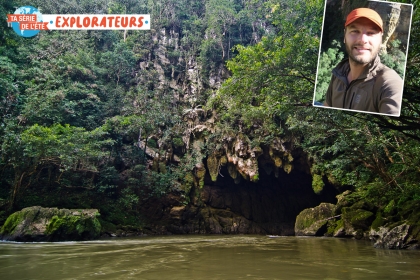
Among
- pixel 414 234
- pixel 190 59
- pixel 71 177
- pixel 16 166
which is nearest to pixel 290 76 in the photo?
pixel 414 234

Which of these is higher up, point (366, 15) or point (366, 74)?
point (366, 15)

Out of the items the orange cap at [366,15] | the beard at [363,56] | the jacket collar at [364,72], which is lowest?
the jacket collar at [364,72]

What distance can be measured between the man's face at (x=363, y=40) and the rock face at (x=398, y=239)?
5.46m

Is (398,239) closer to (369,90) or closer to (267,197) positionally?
(369,90)

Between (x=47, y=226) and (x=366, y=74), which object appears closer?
(x=366, y=74)

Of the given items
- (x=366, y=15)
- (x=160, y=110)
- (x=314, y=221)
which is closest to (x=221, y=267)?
(x=366, y=15)

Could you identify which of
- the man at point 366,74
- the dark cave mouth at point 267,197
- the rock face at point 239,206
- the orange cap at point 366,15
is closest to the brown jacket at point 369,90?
the man at point 366,74

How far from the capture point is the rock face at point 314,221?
13.2 meters

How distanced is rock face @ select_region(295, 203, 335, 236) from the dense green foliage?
4.65ft

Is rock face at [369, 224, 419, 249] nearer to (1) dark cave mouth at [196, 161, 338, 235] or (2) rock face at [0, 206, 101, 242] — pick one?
(2) rock face at [0, 206, 101, 242]

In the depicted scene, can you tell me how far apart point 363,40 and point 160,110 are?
15718 mm

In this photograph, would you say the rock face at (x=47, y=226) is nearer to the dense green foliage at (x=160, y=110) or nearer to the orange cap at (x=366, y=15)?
the dense green foliage at (x=160, y=110)

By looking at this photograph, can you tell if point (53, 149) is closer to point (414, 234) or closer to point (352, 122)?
point (352, 122)

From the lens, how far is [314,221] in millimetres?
13672
